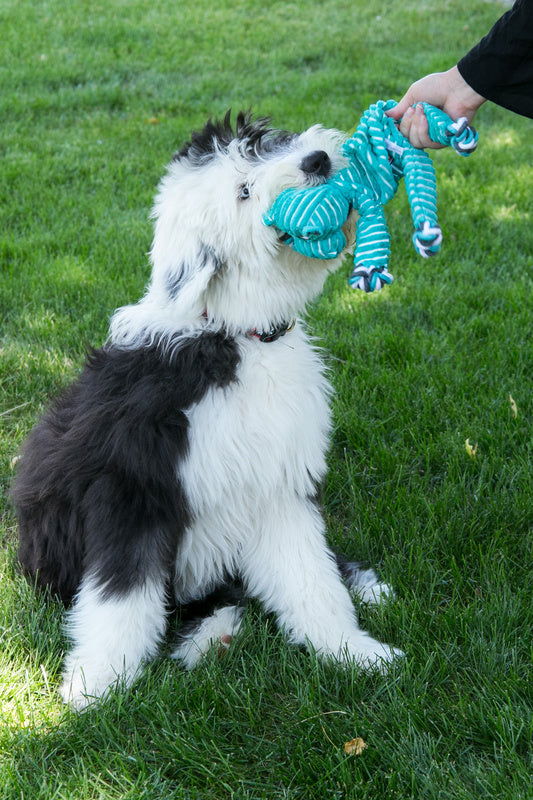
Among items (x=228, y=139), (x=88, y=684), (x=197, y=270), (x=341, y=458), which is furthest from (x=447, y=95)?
(x=88, y=684)

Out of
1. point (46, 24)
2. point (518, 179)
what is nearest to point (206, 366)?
point (518, 179)

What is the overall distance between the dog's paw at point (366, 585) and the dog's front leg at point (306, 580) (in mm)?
127

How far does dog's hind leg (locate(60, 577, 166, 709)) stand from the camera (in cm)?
224

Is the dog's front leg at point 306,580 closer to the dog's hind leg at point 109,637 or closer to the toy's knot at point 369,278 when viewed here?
the dog's hind leg at point 109,637

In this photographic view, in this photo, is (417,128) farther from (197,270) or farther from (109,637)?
(109,637)

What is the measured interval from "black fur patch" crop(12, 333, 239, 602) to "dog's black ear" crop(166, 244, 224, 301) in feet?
0.57

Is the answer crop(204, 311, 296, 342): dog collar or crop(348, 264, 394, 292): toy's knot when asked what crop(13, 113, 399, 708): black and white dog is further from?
crop(348, 264, 394, 292): toy's knot

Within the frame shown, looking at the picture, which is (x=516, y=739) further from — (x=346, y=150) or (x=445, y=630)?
(x=346, y=150)

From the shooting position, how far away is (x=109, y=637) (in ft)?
7.39

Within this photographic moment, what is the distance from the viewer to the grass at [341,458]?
79.5 inches

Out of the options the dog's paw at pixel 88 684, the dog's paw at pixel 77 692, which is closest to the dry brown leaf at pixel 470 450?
the dog's paw at pixel 88 684

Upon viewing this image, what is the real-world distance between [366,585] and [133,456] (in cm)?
92

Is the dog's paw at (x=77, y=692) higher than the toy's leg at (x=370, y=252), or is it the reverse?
the toy's leg at (x=370, y=252)

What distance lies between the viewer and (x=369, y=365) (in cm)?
376
